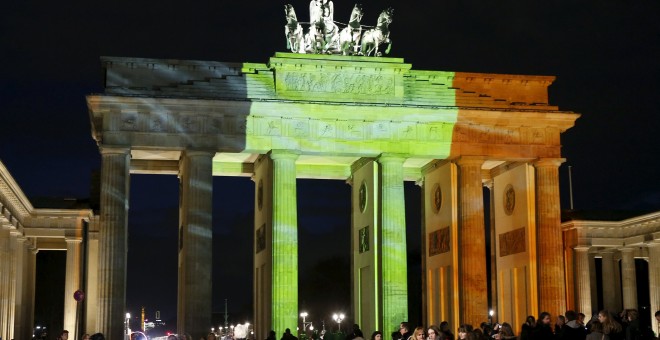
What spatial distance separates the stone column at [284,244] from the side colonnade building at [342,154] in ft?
0.20

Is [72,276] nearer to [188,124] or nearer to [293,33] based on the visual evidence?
[188,124]

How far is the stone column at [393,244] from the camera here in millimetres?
54594

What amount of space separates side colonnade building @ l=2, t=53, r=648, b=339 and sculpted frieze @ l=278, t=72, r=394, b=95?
0.06 meters

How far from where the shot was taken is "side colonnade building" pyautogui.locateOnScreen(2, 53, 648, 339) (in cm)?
5309

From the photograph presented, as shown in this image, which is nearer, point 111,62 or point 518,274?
point 111,62

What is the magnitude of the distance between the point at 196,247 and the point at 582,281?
24277 mm

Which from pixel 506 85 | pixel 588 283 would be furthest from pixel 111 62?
pixel 588 283

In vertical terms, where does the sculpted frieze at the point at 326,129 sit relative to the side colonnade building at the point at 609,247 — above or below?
above

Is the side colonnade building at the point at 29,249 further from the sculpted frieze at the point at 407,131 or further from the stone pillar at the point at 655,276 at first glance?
the stone pillar at the point at 655,276

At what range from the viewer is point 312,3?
2208 inches

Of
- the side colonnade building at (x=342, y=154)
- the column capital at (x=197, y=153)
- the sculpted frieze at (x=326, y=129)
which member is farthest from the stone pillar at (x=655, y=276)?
the column capital at (x=197, y=153)

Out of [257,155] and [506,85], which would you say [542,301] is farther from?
[257,155]

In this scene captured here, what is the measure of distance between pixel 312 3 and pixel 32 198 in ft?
68.8

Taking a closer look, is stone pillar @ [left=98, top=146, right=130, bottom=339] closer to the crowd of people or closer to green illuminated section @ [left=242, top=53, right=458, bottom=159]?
green illuminated section @ [left=242, top=53, right=458, bottom=159]
